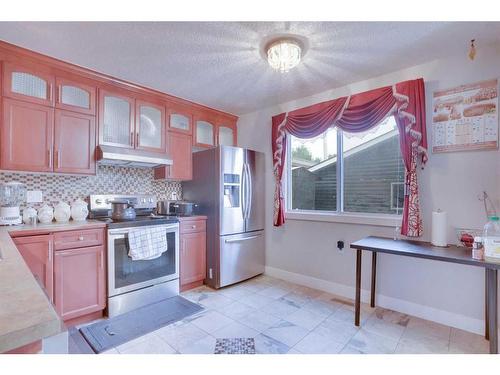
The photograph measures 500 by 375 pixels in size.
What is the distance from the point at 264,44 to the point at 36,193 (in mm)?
2477

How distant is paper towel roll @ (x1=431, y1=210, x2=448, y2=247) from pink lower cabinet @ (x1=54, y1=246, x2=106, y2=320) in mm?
2891

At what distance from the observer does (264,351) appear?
1836 millimetres

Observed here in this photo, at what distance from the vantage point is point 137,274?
2510 millimetres

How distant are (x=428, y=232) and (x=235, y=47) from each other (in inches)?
91.8

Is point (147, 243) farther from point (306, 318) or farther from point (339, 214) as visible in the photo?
point (339, 214)

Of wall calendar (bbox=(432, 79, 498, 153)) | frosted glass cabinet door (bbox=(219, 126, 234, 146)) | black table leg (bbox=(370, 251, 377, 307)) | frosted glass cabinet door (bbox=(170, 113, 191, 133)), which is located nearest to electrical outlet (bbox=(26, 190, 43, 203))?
frosted glass cabinet door (bbox=(170, 113, 191, 133))

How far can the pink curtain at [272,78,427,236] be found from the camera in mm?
2254

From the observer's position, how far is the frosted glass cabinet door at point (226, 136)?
3.76 m

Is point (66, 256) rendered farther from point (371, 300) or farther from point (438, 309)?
point (438, 309)

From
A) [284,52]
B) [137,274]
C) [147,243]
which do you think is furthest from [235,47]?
[137,274]

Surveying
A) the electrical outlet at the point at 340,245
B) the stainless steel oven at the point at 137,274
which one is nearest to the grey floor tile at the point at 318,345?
the electrical outlet at the point at 340,245

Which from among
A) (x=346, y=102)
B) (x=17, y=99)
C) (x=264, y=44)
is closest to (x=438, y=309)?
(x=346, y=102)

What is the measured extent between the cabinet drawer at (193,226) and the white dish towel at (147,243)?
288 mm

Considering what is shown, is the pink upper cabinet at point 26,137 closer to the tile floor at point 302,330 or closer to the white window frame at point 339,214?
the tile floor at point 302,330
